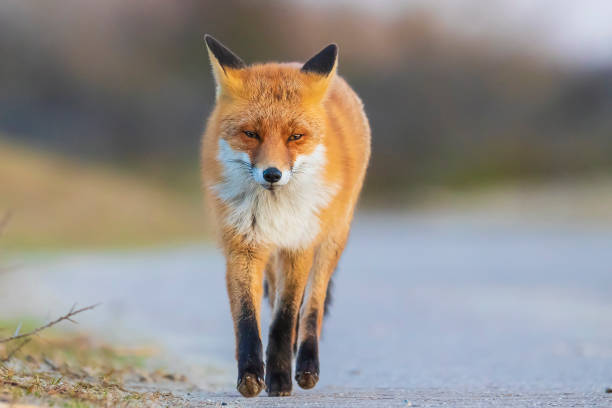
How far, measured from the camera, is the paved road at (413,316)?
5625mm

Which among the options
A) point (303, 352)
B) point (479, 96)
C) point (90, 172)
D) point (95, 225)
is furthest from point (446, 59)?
point (303, 352)

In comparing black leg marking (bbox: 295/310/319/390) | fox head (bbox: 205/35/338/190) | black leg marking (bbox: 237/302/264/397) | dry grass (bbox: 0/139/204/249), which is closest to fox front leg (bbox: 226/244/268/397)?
black leg marking (bbox: 237/302/264/397)

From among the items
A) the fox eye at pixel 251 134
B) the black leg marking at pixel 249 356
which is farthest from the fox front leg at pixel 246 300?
the fox eye at pixel 251 134

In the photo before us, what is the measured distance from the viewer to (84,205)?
28172 millimetres

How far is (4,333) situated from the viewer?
6898 millimetres

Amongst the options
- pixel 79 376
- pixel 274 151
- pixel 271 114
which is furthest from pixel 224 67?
pixel 79 376

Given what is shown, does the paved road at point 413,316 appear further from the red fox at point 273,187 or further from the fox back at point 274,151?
Result: the fox back at point 274,151

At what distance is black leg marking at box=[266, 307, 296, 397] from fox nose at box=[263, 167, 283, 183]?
3.85 feet

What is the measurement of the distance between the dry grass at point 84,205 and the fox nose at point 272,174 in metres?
18.6

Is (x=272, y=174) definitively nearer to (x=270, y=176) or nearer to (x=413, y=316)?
(x=270, y=176)

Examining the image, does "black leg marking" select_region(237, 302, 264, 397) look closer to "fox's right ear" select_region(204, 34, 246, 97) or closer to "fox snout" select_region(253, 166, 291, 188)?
"fox snout" select_region(253, 166, 291, 188)

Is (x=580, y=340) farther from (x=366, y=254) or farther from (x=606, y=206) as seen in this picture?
(x=606, y=206)

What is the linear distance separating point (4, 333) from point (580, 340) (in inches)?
231

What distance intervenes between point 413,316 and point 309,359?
558cm
